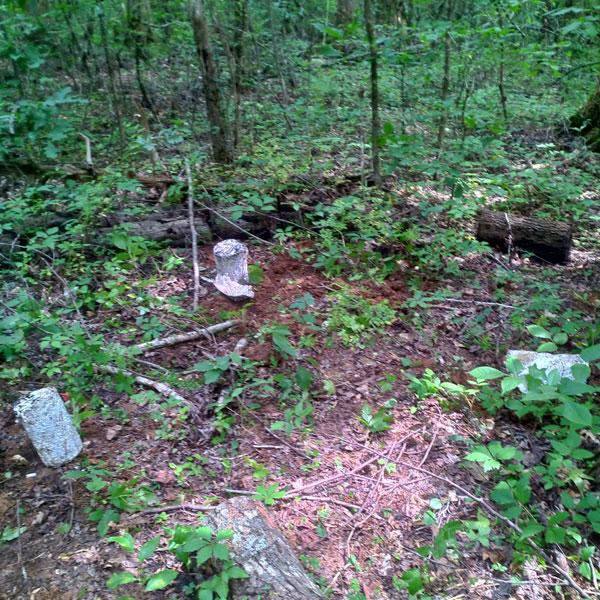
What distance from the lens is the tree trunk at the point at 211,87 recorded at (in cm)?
597

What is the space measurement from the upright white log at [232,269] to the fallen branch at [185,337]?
38 centimetres

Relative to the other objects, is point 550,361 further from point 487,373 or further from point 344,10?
point 344,10

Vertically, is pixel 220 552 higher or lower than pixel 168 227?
lower

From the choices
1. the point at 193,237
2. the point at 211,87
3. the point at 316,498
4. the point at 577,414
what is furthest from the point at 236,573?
the point at 211,87

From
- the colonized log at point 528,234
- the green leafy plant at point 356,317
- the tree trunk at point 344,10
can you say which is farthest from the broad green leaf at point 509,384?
the tree trunk at point 344,10

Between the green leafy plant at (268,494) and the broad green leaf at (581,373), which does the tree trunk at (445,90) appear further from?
the green leafy plant at (268,494)

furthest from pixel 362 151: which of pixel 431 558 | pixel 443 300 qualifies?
pixel 431 558

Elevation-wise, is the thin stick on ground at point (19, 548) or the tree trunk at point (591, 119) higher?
the tree trunk at point (591, 119)

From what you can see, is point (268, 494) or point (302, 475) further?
point (302, 475)

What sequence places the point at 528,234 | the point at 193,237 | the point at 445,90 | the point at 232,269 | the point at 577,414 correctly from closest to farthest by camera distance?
the point at 577,414 → the point at 232,269 → the point at 193,237 → the point at 528,234 → the point at 445,90

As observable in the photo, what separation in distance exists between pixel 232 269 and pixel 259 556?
8.64ft

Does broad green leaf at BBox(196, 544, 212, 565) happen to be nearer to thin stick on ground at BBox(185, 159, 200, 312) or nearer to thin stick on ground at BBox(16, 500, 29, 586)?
thin stick on ground at BBox(16, 500, 29, 586)

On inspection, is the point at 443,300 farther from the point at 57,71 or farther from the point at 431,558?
the point at 57,71

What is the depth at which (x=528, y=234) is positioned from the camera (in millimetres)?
5457
